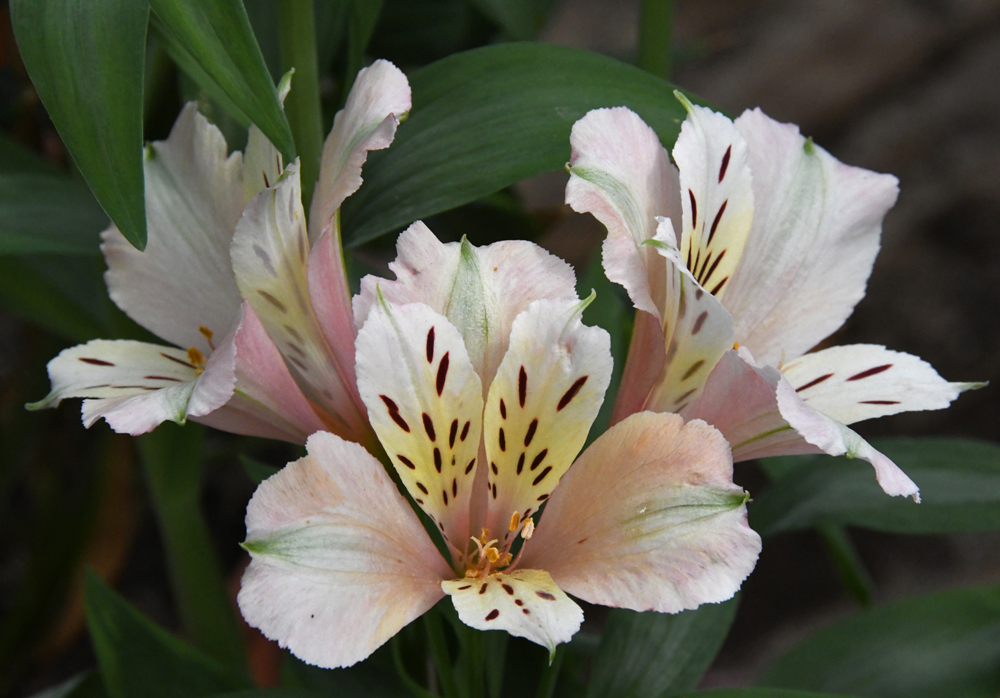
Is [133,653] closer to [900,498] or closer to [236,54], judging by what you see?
[236,54]

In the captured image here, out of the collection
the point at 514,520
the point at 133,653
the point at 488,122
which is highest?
the point at 488,122

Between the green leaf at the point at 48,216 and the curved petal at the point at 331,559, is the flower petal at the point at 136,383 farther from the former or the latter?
the green leaf at the point at 48,216

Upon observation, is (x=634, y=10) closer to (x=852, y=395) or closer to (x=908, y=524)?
(x=908, y=524)

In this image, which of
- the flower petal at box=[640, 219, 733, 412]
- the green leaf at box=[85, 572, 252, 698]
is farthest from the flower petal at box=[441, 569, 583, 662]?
the green leaf at box=[85, 572, 252, 698]

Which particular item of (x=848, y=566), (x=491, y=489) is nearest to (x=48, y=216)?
(x=491, y=489)

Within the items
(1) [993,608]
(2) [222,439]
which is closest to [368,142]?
(1) [993,608]

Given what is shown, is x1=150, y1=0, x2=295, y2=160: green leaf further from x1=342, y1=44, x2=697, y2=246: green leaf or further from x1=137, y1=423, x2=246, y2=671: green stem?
x1=137, y1=423, x2=246, y2=671: green stem
